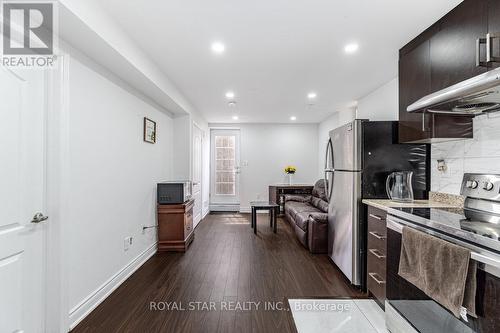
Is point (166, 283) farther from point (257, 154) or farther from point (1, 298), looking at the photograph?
point (257, 154)

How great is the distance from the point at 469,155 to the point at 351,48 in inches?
57.6

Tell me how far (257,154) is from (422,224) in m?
5.20

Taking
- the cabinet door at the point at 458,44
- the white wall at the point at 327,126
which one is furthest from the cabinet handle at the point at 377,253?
the white wall at the point at 327,126

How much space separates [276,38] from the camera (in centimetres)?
220

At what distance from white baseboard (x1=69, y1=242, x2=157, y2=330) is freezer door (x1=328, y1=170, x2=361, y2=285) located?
256 centimetres

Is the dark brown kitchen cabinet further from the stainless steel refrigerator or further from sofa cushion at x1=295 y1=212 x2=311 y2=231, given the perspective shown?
sofa cushion at x1=295 y1=212 x2=311 y2=231

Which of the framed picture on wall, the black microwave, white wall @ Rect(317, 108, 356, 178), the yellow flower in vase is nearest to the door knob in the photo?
the framed picture on wall

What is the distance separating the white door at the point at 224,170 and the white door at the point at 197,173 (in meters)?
1.02

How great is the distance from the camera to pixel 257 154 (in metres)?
6.62

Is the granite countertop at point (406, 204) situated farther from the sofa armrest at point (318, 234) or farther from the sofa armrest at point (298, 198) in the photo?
the sofa armrest at point (298, 198)

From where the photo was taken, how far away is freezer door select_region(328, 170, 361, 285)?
8.21 feet

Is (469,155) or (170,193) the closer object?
(469,155)

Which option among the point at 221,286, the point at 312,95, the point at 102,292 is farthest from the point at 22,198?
the point at 312,95

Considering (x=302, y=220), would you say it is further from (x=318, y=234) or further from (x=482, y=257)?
(x=482, y=257)
